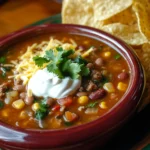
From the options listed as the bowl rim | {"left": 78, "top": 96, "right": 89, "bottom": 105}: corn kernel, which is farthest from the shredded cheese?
{"left": 78, "top": 96, "right": 89, "bottom": 105}: corn kernel

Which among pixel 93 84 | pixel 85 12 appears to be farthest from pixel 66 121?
pixel 85 12

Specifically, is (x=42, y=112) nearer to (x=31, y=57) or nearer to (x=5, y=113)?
(x=5, y=113)

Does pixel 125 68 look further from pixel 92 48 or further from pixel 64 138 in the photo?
pixel 64 138

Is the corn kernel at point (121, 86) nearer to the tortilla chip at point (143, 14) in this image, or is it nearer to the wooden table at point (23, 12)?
the tortilla chip at point (143, 14)

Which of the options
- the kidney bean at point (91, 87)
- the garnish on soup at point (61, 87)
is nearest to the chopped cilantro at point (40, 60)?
the garnish on soup at point (61, 87)

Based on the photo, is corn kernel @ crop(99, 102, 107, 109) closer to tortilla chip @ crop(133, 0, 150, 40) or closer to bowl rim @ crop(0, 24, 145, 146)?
bowl rim @ crop(0, 24, 145, 146)

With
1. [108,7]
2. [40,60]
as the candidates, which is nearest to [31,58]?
[40,60]
